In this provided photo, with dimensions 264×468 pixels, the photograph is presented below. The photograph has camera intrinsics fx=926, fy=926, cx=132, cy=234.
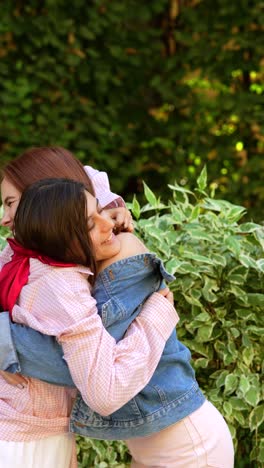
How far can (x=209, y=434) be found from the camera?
223cm

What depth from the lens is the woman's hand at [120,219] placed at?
2432 mm

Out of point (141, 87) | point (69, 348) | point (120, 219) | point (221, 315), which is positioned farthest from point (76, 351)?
point (141, 87)

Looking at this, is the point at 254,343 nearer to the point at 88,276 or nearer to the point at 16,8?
the point at 88,276

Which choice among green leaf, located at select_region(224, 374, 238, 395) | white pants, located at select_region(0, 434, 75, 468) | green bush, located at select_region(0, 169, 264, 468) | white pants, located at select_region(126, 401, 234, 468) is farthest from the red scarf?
green leaf, located at select_region(224, 374, 238, 395)

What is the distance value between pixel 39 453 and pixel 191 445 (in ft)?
1.19

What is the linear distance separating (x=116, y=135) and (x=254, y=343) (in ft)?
8.84

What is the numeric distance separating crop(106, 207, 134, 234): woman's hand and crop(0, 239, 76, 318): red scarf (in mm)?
363

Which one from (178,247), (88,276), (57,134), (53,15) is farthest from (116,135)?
(88,276)

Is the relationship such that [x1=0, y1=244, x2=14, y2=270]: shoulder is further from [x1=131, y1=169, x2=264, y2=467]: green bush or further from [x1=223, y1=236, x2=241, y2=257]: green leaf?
[x1=223, y1=236, x2=241, y2=257]: green leaf

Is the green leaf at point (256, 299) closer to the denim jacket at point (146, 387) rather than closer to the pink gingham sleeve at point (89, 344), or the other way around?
the denim jacket at point (146, 387)

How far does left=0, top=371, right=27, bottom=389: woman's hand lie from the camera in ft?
6.89

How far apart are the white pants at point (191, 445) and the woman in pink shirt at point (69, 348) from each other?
209 millimetres

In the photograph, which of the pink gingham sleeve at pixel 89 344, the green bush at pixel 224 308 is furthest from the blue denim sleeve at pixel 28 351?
the green bush at pixel 224 308

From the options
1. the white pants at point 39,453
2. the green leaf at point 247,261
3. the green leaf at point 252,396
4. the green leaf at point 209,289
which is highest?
the white pants at point 39,453
